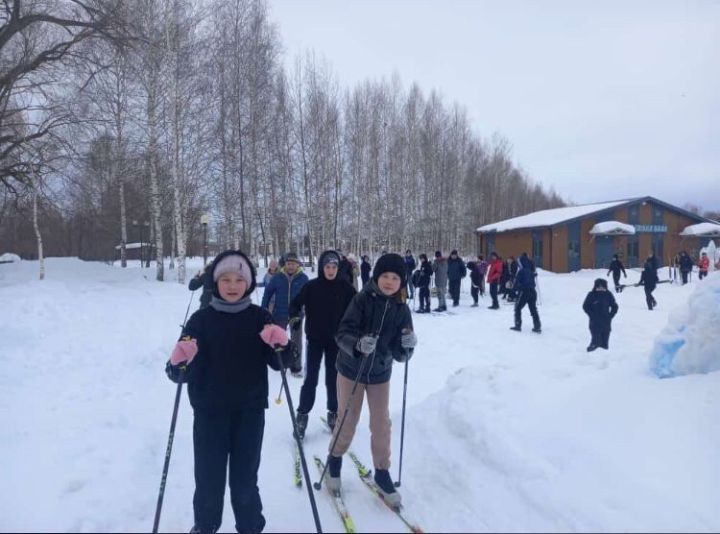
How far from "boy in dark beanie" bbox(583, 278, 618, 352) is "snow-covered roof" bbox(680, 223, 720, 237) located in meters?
28.2

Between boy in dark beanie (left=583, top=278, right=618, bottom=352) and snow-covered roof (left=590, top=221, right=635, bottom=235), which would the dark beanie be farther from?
snow-covered roof (left=590, top=221, right=635, bottom=235)

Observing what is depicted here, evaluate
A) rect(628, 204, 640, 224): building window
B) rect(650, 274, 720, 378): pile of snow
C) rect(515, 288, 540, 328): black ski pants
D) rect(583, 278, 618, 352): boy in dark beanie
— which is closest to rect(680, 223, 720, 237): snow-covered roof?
rect(628, 204, 640, 224): building window

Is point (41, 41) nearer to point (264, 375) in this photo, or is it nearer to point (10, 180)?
point (10, 180)

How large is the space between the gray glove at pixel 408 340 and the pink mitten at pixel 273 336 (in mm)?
1111

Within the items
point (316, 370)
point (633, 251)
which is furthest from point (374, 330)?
point (633, 251)

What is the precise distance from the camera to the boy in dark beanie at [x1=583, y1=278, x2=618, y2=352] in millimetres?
9352

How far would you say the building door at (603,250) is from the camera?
99.8 ft

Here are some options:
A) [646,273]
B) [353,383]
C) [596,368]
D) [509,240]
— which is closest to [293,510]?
[353,383]

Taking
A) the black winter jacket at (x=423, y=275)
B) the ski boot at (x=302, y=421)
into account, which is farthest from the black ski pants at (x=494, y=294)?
the ski boot at (x=302, y=421)

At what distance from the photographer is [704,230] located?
3114 centimetres

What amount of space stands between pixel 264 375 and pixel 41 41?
17447mm

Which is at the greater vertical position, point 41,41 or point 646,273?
point 41,41

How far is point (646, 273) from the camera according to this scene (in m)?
14.9

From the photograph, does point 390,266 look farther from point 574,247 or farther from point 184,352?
point 574,247
